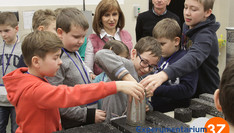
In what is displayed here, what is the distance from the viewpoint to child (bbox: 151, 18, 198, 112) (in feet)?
5.54

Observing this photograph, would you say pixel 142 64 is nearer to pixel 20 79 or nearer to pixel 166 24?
pixel 166 24

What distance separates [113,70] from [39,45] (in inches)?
15.7

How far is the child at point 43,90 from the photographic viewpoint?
3.78 ft

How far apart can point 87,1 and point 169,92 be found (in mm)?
2422

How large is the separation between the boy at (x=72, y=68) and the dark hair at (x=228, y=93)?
774 millimetres

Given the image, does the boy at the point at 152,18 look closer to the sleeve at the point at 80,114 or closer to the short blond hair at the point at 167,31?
the short blond hair at the point at 167,31

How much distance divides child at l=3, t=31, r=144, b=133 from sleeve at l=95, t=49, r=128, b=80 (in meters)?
0.15

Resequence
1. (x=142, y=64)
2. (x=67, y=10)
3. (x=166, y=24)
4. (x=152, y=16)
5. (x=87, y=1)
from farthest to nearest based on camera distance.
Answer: (x=87, y=1) < (x=152, y=16) < (x=166, y=24) < (x=67, y=10) < (x=142, y=64)

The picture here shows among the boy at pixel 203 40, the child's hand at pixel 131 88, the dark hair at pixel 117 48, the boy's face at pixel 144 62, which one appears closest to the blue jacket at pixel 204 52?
the boy at pixel 203 40

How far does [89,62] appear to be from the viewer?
2287 millimetres

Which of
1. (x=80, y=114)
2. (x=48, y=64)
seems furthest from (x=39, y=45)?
(x=80, y=114)

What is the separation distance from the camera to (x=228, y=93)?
0.85 m

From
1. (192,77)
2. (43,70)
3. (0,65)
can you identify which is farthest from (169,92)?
(0,65)

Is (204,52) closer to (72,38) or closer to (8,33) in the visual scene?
(72,38)
